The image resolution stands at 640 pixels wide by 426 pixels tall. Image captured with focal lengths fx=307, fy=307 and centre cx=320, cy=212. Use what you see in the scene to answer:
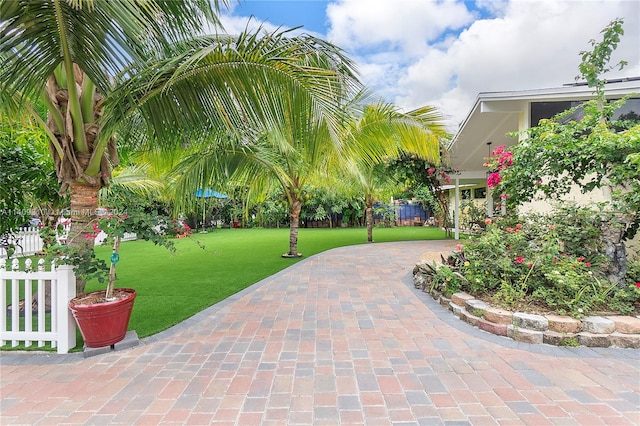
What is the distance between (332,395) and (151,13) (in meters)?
3.22

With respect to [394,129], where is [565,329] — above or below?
below

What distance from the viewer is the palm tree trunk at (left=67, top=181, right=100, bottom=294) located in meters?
3.30

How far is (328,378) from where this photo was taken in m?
2.58

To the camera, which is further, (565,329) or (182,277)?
(182,277)

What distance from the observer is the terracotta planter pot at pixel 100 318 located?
2967 mm

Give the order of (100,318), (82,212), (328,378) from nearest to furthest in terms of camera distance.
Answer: (328,378) → (100,318) → (82,212)

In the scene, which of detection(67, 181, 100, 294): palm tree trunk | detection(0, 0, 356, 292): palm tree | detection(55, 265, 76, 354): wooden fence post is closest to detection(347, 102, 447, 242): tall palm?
detection(0, 0, 356, 292): palm tree

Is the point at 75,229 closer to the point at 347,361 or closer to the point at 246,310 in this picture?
the point at 246,310

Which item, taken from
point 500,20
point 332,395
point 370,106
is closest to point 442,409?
point 332,395

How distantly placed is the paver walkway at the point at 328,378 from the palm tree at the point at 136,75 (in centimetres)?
138

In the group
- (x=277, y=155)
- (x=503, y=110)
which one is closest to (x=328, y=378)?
(x=277, y=155)

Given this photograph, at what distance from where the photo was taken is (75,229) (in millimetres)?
3357

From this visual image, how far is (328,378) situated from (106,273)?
2498 millimetres

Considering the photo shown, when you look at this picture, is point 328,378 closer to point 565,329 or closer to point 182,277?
point 565,329
